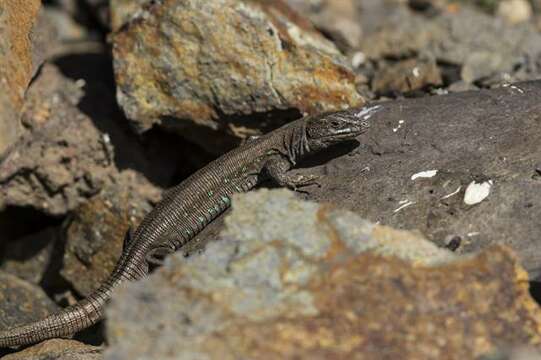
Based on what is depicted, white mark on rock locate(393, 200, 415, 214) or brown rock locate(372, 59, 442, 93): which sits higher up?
white mark on rock locate(393, 200, 415, 214)

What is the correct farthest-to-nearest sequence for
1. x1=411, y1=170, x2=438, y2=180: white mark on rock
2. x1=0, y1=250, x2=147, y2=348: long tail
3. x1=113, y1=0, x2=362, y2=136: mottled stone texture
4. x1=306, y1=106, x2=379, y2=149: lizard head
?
x1=113, y1=0, x2=362, y2=136: mottled stone texture
x1=306, y1=106, x2=379, y2=149: lizard head
x1=0, y1=250, x2=147, y2=348: long tail
x1=411, y1=170, x2=438, y2=180: white mark on rock

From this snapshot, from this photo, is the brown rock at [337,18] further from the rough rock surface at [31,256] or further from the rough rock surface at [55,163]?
the rough rock surface at [31,256]

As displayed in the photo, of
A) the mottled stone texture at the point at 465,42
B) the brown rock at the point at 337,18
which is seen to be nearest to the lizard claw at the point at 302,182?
the mottled stone texture at the point at 465,42

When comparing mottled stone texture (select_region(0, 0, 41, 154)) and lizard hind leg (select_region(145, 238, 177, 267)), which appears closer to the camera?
mottled stone texture (select_region(0, 0, 41, 154))

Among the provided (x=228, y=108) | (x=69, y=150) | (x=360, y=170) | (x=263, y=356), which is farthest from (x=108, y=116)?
(x=263, y=356)

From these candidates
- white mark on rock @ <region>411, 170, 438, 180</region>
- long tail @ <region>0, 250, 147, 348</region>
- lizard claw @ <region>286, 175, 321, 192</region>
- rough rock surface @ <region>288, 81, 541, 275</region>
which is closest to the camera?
rough rock surface @ <region>288, 81, 541, 275</region>

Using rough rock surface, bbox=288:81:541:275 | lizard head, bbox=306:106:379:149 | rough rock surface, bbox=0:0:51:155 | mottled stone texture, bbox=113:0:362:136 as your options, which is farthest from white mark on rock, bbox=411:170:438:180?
rough rock surface, bbox=0:0:51:155

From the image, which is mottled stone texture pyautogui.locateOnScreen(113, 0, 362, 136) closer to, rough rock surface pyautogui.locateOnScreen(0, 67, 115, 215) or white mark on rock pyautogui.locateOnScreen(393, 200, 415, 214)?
rough rock surface pyautogui.locateOnScreen(0, 67, 115, 215)

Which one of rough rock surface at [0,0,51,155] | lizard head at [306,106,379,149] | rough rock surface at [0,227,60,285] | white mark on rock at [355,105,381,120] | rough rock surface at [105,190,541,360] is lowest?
rough rock surface at [0,227,60,285]
